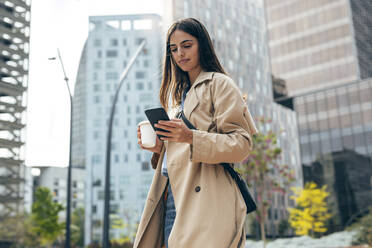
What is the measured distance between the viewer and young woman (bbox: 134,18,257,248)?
1.44 m

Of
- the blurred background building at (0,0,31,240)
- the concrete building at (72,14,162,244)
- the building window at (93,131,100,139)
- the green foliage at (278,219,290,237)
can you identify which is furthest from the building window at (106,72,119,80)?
the blurred background building at (0,0,31,240)

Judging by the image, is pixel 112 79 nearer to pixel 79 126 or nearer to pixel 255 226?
pixel 79 126

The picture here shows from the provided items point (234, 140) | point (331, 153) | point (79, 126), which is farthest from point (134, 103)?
point (234, 140)

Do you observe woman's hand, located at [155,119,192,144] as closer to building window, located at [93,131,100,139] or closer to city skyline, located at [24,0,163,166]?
city skyline, located at [24,0,163,166]

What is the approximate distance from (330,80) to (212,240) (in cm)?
3945

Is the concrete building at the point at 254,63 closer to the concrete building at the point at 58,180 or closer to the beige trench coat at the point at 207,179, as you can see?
the beige trench coat at the point at 207,179

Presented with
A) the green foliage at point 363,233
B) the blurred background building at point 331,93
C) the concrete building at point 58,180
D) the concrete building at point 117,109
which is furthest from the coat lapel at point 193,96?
the concrete building at point 58,180

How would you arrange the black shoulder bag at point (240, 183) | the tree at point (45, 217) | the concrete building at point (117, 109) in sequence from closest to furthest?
the black shoulder bag at point (240, 183) < the tree at point (45, 217) < the concrete building at point (117, 109)

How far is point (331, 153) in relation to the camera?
38.2 metres

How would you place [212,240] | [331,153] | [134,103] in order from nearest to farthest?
[212,240], [331,153], [134,103]

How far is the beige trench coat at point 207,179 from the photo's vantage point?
1.43m

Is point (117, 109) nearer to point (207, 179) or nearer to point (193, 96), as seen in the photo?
point (193, 96)

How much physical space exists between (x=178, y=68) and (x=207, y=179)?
1.88 ft

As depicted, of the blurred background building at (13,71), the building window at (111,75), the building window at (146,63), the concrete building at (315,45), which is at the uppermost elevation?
the building window at (146,63)
